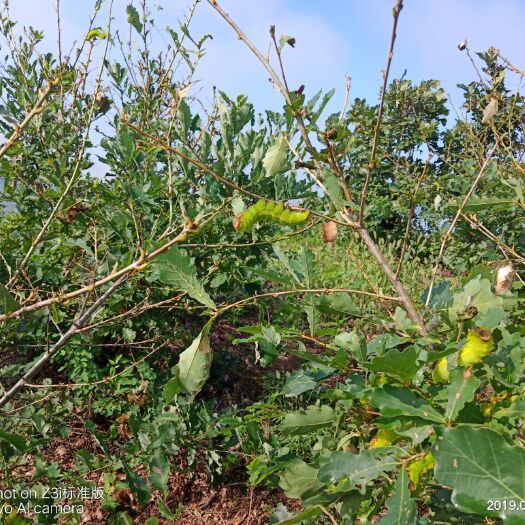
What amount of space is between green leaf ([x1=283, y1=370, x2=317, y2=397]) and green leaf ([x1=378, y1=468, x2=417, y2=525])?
0.33 metres

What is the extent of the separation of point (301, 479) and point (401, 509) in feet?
1.05

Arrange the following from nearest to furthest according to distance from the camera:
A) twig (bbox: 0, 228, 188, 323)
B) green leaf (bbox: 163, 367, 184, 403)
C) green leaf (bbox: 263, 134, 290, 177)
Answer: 1. twig (bbox: 0, 228, 188, 323)
2. green leaf (bbox: 163, 367, 184, 403)
3. green leaf (bbox: 263, 134, 290, 177)

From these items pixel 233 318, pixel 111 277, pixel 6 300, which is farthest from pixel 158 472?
pixel 233 318

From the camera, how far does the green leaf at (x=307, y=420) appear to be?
1.12 meters

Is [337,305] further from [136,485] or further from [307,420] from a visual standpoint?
[136,485]

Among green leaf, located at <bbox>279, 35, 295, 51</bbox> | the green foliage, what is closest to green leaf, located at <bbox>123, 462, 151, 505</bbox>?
the green foliage

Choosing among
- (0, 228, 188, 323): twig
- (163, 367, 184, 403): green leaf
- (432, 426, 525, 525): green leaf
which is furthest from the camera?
(163, 367, 184, 403): green leaf

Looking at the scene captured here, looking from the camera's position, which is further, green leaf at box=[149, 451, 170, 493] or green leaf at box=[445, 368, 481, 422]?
→ green leaf at box=[149, 451, 170, 493]

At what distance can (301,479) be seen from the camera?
1.10 meters

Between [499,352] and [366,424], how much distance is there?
1.36 ft

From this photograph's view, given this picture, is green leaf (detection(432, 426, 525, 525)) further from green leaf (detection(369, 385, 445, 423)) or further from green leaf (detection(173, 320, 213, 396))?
green leaf (detection(173, 320, 213, 396))

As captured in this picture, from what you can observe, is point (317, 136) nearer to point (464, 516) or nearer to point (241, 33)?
point (241, 33)

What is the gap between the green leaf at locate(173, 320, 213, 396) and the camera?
3.34 ft

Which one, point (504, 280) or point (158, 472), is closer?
point (504, 280)
